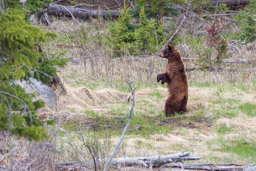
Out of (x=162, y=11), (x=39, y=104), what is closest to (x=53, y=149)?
(x=39, y=104)

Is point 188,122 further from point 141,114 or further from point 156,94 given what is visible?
point 156,94

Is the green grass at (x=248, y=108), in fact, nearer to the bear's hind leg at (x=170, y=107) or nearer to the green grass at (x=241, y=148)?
the bear's hind leg at (x=170, y=107)

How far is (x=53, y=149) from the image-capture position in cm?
570

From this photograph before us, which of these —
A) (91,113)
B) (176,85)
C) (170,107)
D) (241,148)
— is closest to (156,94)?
(170,107)

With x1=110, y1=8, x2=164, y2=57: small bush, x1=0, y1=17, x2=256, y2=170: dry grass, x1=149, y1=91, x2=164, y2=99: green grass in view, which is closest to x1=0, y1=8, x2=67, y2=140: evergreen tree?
x1=0, y1=17, x2=256, y2=170: dry grass

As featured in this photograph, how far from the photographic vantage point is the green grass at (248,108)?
1002cm

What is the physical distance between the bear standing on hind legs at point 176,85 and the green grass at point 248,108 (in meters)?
1.47

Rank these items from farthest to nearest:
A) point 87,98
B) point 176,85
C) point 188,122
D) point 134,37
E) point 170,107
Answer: point 134,37
point 87,98
point 170,107
point 176,85
point 188,122

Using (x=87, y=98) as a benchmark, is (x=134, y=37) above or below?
above

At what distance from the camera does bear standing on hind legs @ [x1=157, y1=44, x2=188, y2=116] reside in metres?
10.0

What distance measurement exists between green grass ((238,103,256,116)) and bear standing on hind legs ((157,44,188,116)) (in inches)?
57.8

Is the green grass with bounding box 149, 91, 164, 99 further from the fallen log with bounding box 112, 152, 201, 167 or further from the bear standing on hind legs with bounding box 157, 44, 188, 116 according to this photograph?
the fallen log with bounding box 112, 152, 201, 167

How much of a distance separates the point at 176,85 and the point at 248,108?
1992 mm

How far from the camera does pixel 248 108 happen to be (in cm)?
1042
